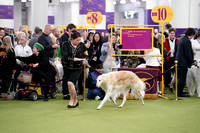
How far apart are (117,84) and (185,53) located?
316cm

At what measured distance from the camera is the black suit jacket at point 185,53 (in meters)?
11.4

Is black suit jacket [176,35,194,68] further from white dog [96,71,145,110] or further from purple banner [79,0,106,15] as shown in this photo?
purple banner [79,0,106,15]

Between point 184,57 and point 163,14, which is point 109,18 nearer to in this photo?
point 163,14

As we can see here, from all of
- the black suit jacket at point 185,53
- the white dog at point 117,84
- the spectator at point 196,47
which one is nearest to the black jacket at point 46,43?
the white dog at point 117,84

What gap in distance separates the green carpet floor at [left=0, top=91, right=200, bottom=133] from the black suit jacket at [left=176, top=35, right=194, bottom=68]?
1446mm

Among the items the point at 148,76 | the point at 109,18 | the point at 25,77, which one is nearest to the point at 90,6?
the point at 109,18

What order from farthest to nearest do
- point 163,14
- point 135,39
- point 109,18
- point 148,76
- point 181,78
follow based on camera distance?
point 109,18 < point 163,14 < point 181,78 < point 135,39 < point 148,76

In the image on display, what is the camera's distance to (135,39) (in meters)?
11.3

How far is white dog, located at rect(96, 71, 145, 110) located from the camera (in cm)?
901

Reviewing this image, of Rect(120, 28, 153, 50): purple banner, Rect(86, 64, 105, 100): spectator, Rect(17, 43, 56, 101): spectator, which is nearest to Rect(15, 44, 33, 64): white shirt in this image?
Rect(17, 43, 56, 101): spectator

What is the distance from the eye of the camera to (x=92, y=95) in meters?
11.0

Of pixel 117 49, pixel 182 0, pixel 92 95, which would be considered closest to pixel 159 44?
pixel 117 49

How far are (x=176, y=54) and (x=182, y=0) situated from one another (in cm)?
1019

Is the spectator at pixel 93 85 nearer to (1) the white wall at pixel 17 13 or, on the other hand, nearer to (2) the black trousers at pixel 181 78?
(2) the black trousers at pixel 181 78
